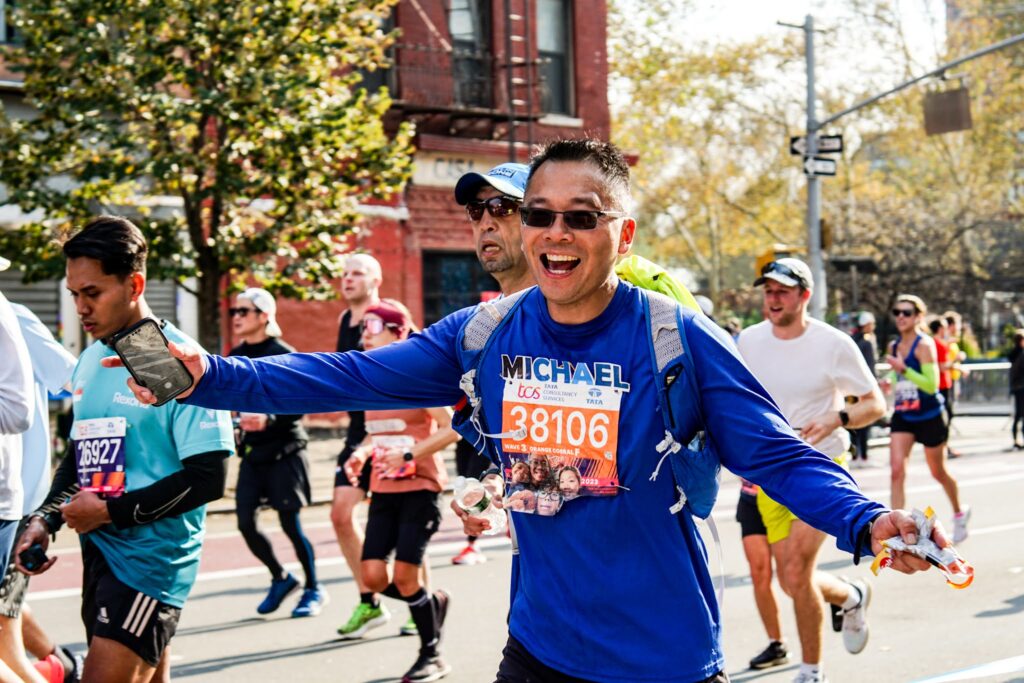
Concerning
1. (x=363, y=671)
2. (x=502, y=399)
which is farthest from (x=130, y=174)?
(x=502, y=399)

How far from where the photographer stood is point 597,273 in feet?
10.4

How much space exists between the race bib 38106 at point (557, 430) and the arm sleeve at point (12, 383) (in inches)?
67.8

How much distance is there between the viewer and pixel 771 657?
7.00m

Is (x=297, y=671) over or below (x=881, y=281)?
below

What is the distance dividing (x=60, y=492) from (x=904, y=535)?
3.23 m

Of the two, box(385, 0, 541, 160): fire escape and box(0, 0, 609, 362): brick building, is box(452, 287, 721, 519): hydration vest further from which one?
box(385, 0, 541, 160): fire escape

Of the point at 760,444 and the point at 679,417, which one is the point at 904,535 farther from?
the point at 679,417

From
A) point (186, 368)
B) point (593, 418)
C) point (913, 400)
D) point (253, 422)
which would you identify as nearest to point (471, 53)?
point (913, 400)

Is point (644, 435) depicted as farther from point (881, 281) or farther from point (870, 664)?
point (881, 281)

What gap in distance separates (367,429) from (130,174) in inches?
295

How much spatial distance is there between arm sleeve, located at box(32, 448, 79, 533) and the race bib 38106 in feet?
6.76

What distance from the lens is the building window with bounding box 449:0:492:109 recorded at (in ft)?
73.3

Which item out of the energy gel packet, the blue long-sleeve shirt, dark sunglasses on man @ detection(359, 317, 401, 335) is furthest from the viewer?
dark sunglasses on man @ detection(359, 317, 401, 335)

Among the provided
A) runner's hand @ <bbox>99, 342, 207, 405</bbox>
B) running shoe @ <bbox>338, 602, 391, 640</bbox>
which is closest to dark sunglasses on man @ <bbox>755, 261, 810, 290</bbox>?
running shoe @ <bbox>338, 602, 391, 640</bbox>
